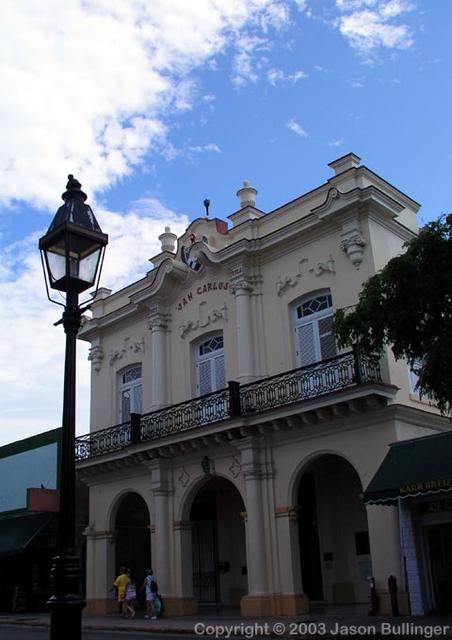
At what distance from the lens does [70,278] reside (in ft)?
20.9

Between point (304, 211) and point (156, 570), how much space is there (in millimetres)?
10446

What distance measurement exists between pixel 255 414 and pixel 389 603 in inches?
203

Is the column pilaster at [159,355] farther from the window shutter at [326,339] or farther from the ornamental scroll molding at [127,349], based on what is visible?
the window shutter at [326,339]

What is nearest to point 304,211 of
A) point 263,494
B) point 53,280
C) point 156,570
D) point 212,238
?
point 212,238

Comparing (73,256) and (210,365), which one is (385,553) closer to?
(210,365)

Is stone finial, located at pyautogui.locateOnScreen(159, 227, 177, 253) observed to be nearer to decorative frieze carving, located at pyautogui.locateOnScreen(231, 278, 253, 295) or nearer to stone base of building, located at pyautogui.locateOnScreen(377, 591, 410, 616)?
decorative frieze carving, located at pyautogui.locateOnScreen(231, 278, 253, 295)

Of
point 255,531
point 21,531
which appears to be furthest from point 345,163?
point 21,531

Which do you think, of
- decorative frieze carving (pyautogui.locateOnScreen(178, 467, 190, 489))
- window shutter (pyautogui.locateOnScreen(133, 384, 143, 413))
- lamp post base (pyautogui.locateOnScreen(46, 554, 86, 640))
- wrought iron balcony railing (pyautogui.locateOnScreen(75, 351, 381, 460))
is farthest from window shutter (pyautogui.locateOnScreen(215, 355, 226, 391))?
lamp post base (pyautogui.locateOnScreen(46, 554, 86, 640))

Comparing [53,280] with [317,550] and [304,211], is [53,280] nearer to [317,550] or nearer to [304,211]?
[304,211]

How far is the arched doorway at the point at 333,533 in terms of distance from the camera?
1831cm

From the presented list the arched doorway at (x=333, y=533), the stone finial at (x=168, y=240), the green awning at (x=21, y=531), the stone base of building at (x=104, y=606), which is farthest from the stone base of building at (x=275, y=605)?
Result: the stone finial at (x=168, y=240)

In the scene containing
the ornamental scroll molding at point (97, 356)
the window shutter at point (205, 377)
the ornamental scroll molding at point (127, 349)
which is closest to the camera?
the window shutter at point (205, 377)

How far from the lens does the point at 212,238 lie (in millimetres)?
21422

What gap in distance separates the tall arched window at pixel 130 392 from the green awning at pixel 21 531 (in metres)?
4.36
